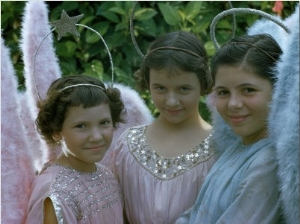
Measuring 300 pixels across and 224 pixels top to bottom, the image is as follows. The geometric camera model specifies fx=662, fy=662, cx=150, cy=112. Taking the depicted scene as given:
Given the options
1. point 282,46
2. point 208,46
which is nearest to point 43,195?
point 282,46

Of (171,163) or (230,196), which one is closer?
(230,196)

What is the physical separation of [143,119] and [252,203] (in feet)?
2.47

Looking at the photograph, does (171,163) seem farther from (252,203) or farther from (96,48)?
(96,48)

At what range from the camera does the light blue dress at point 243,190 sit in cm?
151

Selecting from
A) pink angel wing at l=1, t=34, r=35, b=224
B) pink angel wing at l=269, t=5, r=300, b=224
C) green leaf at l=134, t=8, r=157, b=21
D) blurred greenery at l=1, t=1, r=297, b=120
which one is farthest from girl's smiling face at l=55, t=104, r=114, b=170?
green leaf at l=134, t=8, r=157, b=21

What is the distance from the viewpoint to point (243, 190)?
153 cm

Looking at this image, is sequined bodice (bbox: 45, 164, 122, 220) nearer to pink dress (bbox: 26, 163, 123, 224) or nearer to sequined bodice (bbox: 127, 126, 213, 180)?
pink dress (bbox: 26, 163, 123, 224)

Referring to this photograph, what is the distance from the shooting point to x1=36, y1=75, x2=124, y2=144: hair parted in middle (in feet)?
6.01

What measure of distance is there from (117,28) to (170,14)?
0.25 meters

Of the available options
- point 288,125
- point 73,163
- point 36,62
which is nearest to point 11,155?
point 73,163

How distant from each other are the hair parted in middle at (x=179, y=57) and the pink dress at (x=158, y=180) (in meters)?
0.19

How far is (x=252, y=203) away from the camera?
1.52 metres

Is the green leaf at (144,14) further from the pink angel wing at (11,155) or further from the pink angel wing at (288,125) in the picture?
the pink angel wing at (288,125)

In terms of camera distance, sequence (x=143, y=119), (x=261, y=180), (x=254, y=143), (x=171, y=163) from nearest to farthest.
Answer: (x=261, y=180)
(x=254, y=143)
(x=171, y=163)
(x=143, y=119)
